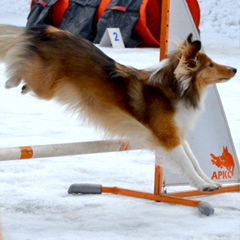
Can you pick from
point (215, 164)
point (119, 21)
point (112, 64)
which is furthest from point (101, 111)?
point (119, 21)

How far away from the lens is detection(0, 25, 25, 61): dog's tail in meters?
3.89

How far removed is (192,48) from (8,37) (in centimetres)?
102

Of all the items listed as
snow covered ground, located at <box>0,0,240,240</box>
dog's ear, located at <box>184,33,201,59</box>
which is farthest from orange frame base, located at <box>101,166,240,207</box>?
dog's ear, located at <box>184,33,201,59</box>

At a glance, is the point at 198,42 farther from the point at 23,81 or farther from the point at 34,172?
the point at 34,172

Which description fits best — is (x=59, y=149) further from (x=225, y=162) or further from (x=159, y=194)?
(x=225, y=162)

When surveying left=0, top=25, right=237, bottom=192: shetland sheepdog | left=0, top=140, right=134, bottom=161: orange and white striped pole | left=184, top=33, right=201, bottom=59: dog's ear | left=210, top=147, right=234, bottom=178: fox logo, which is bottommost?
left=210, top=147, right=234, bottom=178: fox logo

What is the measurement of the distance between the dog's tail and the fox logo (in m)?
1.38

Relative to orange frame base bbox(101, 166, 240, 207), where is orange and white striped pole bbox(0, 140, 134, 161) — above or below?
above

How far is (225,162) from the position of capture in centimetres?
438

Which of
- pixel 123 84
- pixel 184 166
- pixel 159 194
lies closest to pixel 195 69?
pixel 123 84

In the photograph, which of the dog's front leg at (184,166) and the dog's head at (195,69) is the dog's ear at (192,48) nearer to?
the dog's head at (195,69)

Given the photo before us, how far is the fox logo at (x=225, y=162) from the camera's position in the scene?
14.2 ft

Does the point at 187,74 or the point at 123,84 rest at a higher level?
the point at 187,74

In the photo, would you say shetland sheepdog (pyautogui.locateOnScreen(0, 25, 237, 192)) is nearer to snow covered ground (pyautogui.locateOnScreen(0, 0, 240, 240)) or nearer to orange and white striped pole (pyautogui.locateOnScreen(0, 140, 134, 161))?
orange and white striped pole (pyautogui.locateOnScreen(0, 140, 134, 161))
